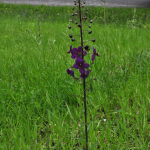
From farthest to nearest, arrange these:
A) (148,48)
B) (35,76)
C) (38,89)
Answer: (148,48), (35,76), (38,89)

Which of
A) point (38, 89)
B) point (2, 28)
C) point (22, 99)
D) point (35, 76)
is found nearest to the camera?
point (22, 99)

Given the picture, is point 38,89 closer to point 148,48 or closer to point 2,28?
point 148,48

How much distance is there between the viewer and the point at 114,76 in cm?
243

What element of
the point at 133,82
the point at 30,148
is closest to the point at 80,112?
the point at 30,148

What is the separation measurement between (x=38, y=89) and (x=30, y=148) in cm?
80

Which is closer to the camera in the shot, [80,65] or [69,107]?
[80,65]

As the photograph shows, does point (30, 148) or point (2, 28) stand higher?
point (2, 28)

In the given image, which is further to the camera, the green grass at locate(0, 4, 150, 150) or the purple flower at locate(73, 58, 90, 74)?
the green grass at locate(0, 4, 150, 150)

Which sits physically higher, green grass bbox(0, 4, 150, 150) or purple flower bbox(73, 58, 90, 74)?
purple flower bbox(73, 58, 90, 74)

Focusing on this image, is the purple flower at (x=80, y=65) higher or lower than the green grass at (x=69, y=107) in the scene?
higher

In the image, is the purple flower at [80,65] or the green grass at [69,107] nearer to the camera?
the purple flower at [80,65]

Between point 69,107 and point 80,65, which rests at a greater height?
point 80,65

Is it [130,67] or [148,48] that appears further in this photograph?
[148,48]

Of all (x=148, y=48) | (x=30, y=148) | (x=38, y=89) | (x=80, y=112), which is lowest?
(x=30, y=148)
